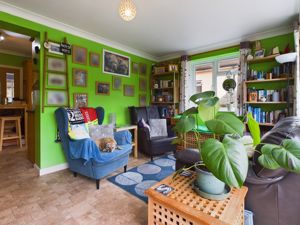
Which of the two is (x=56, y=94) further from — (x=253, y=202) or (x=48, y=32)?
(x=253, y=202)

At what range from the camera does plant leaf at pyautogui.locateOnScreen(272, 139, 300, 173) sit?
79 cm

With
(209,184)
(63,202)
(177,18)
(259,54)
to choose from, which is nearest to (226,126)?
(209,184)

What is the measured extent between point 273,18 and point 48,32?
341 cm

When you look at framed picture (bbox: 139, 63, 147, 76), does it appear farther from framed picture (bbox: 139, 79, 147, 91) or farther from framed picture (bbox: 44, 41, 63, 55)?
framed picture (bbox: 44, 41, 63, 55)

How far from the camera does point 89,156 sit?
205cm

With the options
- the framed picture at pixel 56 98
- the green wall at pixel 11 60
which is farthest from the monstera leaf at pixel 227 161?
the green wall at pixel 11 60

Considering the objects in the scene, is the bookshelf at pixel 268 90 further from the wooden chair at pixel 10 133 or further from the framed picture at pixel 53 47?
the wooden chair at pixel 10 133

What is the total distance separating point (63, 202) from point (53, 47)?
7.23 feet

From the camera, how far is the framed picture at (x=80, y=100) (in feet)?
9.77

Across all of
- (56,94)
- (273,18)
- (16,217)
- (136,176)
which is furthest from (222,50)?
(16,217)

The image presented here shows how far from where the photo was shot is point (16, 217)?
63.5 inches

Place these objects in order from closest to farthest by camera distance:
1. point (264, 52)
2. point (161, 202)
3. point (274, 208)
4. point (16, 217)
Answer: point (161, 202), point (274, 208), point (16, 217), point (264, 52)

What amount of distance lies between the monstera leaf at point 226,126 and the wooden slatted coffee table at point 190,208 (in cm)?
43

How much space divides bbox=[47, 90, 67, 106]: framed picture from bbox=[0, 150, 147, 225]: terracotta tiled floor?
110 cm
